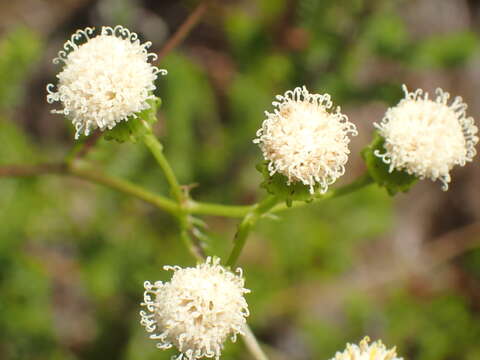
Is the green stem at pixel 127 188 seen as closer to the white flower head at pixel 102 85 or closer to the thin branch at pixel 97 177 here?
the thin branch at pixel 97 177

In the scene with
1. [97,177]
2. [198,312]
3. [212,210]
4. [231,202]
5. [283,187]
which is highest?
[231,202]

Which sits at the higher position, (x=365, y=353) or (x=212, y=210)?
(x=212, y=210)

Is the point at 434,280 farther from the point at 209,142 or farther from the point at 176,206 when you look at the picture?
the point at 176,206

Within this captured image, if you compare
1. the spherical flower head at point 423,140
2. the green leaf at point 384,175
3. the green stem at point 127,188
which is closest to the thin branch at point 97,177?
the green stem at point 127,188

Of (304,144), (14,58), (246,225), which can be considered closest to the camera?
(304,144)

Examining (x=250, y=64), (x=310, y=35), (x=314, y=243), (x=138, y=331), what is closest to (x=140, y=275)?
(x=138, y=331)

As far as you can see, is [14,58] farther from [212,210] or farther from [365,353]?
[365,353]

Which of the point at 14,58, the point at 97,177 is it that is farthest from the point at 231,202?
the point at 14,58

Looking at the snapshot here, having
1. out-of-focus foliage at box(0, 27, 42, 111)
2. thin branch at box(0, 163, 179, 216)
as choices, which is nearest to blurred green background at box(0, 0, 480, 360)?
out-of-focus foliage at box(0, 27, 42, 111)
